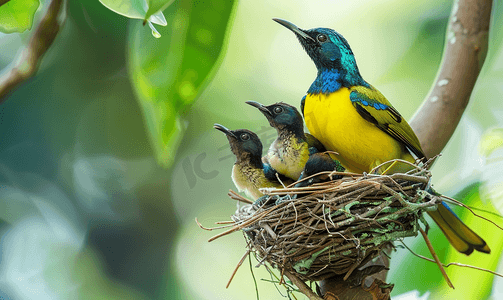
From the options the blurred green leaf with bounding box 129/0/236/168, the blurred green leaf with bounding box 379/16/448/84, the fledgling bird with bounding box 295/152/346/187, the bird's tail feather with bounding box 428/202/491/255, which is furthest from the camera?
the blurred green leaf with bounding box 379/16/448/84

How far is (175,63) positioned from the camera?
1.00 meters

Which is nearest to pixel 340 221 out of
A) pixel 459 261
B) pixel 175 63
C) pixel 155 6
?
pixel 175 63

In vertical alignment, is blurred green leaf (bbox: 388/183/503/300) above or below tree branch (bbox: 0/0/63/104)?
below

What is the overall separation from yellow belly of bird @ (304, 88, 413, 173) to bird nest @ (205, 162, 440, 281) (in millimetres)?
A: 161

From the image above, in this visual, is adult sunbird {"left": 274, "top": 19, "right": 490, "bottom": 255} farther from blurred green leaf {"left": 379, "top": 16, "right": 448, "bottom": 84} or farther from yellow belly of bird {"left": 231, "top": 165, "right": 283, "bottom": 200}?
blurred green leaf {"left": 379, "top": 16, "right": 448, "bottom": 84}

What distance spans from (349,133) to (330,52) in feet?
0.86

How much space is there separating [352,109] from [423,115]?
408 millimetres

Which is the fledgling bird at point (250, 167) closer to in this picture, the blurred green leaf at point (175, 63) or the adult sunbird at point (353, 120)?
the adult sunbird at point (353, 120)

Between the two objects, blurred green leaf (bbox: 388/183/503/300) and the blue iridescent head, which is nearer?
the blue iridescent head

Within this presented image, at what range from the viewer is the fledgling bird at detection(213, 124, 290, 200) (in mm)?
1442

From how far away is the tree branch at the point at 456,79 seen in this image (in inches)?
60.7

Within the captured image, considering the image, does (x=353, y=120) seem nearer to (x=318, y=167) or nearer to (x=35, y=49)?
(x=318, y=167)

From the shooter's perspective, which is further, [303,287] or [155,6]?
[303,287]

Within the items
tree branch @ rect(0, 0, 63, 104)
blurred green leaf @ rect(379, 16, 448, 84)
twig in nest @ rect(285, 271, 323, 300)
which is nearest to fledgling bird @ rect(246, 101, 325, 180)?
twig in nest @ rect(285, 271, 323, 300)
